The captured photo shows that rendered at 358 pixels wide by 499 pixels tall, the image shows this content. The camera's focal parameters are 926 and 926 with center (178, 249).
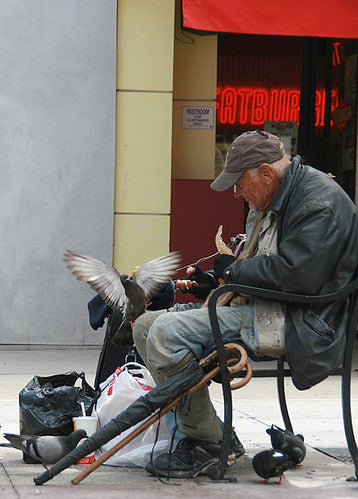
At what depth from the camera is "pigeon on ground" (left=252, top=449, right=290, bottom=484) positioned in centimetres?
399

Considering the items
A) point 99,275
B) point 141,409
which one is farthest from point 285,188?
point 141,409

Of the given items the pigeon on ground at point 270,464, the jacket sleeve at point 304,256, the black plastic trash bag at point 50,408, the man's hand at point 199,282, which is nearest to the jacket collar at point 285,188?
the jacket sleeve at point 304,256

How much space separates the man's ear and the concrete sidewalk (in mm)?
1339

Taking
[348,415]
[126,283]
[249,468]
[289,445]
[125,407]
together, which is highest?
[126,283]

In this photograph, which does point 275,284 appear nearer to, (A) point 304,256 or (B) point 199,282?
(A) point 304,256

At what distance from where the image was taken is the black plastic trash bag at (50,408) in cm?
443

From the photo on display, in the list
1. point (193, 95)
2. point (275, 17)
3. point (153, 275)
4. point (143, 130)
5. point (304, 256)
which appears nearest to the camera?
point (304, 256)

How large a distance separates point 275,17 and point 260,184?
192 inches

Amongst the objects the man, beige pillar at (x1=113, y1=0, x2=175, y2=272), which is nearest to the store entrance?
beige pillar at (x1=113, y1=0, x2=175, y2=272)

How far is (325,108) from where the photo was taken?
11.0 m

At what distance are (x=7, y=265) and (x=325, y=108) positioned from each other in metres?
4.40

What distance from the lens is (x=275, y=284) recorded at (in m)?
3.86

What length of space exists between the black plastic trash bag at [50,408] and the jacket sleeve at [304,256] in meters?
1.16

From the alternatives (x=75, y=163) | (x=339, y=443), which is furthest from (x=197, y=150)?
(x=339, y=443)
